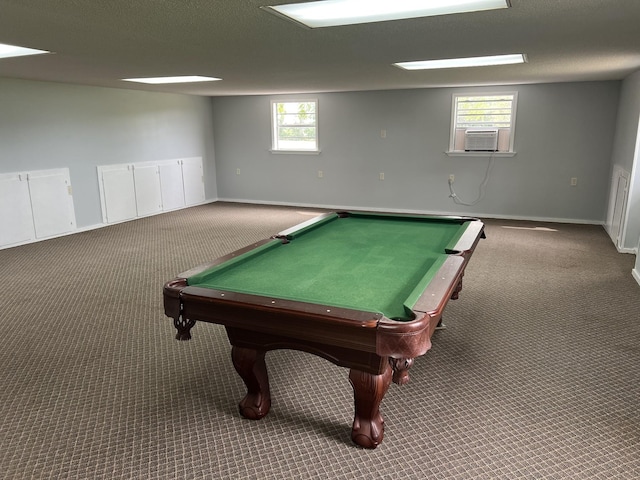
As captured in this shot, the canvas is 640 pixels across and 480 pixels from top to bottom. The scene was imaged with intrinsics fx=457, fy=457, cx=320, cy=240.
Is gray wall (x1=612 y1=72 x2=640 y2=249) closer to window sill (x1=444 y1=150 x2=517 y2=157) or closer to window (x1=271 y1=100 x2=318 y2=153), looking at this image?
window sill (x1=444 y1=150 x2=517 y2=157)

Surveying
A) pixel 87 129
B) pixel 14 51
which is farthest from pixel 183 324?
pixel 87 129

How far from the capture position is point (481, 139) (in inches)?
268

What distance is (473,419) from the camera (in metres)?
2.20

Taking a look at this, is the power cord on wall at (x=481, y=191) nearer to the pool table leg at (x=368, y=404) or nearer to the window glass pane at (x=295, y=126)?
the window glass pane at (x=295, y=126)

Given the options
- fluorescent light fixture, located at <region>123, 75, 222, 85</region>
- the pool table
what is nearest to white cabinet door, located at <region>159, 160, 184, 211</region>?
fluorescent light fixture, located at <region>123, 75, 222, 85</region>

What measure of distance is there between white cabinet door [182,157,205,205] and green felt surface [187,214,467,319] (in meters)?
5.39

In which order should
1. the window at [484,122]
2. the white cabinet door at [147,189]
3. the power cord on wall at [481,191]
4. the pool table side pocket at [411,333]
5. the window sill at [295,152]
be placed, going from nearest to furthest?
the pool table side pocket at [411,333]
the window at [484,122]
the power cord on wall at [481,191]
the white cabinet door at [147,189]
the window sill at [295,152]

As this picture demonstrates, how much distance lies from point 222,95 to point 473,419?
734 cm

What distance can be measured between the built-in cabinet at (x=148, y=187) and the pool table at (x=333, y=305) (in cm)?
482

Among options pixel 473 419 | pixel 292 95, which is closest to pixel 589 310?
pixel 473 419

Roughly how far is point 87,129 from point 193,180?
226 cm

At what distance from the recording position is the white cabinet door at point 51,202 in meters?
5.67

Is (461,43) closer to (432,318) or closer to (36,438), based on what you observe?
(432,318)

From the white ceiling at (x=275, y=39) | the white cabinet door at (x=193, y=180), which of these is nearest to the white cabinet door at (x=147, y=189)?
the white cabinet door at (x=193, y=180)
